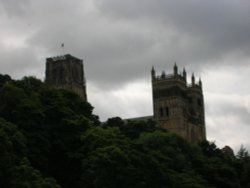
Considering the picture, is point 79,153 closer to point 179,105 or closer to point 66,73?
point 66,73

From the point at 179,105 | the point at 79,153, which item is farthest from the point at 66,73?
the point at 79,153

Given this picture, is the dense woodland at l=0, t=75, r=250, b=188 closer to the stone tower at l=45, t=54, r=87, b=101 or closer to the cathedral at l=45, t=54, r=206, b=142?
the stone tower at l=45, t=54, r=87, b=101

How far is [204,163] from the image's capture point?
7375cm

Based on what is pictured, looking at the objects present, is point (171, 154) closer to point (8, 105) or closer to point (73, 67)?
point (8, 105)

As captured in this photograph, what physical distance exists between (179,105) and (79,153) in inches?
3801

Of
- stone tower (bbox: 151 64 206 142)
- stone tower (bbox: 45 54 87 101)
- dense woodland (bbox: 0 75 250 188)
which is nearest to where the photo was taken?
dense woodland (bbox: 0 75 250 188)

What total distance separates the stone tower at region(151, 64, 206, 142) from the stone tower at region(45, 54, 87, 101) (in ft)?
86.9

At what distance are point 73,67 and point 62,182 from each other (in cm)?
7692

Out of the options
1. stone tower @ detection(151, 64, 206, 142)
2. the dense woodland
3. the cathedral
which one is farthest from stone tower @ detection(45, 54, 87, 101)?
the dense woodland

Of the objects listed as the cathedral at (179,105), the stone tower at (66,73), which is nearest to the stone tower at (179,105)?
the cathedral at (179,105)

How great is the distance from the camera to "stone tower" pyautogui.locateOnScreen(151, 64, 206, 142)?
161 metres

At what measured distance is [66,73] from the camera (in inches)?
5497

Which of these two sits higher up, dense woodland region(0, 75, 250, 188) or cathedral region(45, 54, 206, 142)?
cathedral region(45, 54, 206, 142)

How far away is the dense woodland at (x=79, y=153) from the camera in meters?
56.4
